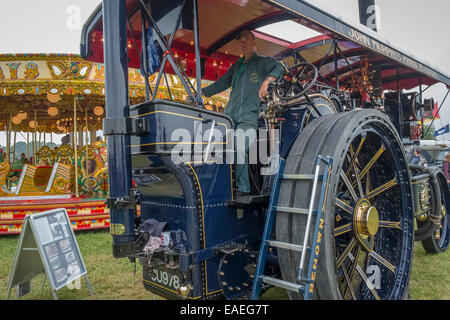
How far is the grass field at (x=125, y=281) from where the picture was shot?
10.9 ft

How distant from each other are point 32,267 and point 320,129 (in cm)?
316

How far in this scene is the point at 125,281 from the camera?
383 cm

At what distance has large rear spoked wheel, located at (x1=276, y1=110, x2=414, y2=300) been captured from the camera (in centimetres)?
210

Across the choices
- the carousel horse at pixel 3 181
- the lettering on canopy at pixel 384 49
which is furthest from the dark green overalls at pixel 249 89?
the carousel horse at pixel 3 181

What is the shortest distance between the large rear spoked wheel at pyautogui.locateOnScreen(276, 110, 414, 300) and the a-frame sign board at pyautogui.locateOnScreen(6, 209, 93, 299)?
230cm

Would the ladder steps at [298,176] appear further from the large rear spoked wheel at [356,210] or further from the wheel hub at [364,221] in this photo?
the wheel hub at [364,221]

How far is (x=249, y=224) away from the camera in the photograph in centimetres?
258

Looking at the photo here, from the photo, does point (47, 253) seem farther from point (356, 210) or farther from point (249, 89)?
point (356, 210)

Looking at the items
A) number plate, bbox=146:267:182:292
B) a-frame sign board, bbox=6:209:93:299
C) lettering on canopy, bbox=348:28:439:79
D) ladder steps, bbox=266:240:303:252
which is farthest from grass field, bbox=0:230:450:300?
lettering on canopy, bbox=348:28:439:79

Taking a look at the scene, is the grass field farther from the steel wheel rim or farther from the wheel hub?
the wheel hub

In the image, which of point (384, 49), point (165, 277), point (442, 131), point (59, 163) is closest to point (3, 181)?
point (59, 163)

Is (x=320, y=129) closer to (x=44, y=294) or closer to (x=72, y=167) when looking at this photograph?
(x=44, y=294)

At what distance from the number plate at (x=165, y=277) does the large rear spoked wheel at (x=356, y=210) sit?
747 mm

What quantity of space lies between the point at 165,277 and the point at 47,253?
4.86 feet
